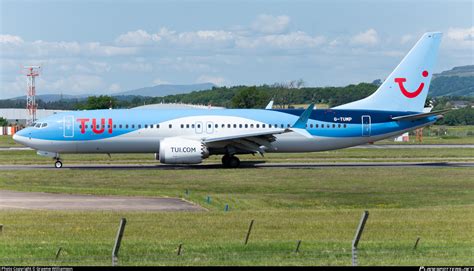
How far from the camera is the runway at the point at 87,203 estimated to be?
91.9 ft

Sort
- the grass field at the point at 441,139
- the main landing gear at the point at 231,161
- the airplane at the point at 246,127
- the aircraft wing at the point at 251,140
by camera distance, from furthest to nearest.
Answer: the grass field at the point at 441,139, the main landing gear at the point at 231,161, the airplane at the point at 246,127, the aircraft wing at the point at 251,140

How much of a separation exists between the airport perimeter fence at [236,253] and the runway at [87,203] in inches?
326

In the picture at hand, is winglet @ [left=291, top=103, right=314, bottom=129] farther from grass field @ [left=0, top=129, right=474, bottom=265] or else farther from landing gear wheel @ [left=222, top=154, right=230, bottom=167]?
landing gear wheel @ [left=222, top=154, right=230, bottom=167]

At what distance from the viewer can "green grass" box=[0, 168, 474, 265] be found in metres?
17.2

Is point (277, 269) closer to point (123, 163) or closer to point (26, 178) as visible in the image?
point (26, 178)

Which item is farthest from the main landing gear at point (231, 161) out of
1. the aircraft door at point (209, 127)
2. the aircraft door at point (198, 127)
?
the aircraft door at point (198, 127)

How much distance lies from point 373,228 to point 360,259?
5740mm

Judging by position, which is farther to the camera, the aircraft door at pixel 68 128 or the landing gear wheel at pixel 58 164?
the landing gear wheel at pixel 58 164

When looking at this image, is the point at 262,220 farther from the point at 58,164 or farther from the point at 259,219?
the point at 58,164

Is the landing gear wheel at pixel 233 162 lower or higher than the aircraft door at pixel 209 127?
lower

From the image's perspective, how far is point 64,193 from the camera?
33.1 meters

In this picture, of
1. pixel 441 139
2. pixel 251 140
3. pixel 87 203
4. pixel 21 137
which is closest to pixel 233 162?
pixel 251 140

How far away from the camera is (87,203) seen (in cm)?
2947

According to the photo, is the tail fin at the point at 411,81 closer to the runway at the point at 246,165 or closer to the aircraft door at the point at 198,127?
the runway at the point at 246,165
